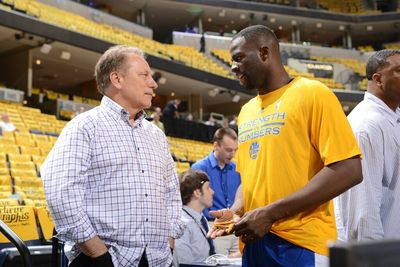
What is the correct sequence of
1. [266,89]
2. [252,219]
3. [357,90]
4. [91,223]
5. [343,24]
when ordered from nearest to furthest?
1. [252,219]
2. [266,89]
3. [91,223]
4. [357,90]
5. [343,24]

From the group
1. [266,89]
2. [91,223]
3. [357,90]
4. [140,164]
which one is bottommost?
[91,223]

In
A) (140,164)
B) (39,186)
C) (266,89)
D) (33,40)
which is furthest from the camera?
(33,40)

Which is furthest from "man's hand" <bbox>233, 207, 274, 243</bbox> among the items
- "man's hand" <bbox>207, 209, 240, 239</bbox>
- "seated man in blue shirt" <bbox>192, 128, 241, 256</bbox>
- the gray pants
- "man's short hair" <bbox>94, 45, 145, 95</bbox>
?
"seated man in blue shirt" <bbox>192, 128, 241, 256</bbox>

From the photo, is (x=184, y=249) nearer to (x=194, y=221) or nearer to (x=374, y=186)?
(x=194, y=221)

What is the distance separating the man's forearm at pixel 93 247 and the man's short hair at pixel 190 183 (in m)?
1.57

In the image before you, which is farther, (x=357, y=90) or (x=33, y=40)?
(x=357, y=90)

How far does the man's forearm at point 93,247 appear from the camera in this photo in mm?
1897

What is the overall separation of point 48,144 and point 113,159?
8.05 m

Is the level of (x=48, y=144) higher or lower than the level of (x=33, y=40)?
lower

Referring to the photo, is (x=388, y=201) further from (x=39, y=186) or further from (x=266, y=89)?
(x=39, y=186)

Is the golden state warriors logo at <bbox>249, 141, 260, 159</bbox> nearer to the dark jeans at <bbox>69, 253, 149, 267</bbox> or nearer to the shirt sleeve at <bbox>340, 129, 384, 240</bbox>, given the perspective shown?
the shirt sleeve at <bbox>340, 129, 384, 240</bbox>

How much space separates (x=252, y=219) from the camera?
1.60 m

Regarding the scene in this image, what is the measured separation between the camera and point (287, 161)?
1.71 meters

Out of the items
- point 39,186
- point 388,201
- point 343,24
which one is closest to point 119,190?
point 388,201
